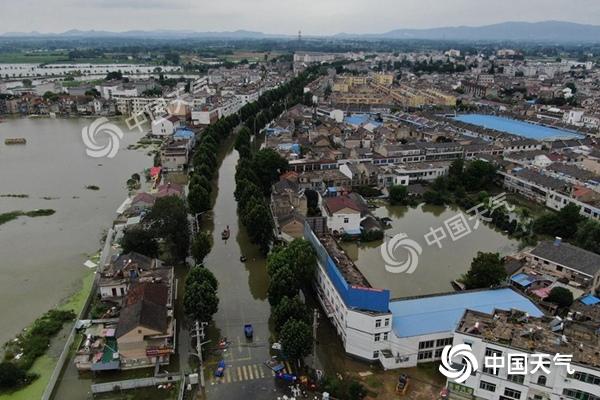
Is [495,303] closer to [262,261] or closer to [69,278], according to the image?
[262,261]

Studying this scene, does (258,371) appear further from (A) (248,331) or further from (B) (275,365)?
(A) (248,331)

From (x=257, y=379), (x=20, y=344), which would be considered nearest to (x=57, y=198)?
(x=20, y=344)

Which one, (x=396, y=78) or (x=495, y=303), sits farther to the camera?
(x=396, y=78)

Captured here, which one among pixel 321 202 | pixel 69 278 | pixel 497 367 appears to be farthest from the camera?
pixel 321 202

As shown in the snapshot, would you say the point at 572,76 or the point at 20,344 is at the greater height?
the point at 572,76

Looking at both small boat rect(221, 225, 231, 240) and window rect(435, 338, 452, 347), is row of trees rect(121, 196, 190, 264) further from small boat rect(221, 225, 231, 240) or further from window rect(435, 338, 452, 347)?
window rect(435, 338, 452, 347)

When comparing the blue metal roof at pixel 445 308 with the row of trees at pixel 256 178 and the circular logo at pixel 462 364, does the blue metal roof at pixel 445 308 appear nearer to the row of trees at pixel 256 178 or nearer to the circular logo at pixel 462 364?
the circular logo at pixel 462 364

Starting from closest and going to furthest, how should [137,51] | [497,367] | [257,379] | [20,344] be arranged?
[497,367] < [257,379] < [20,344] < [137,51]
